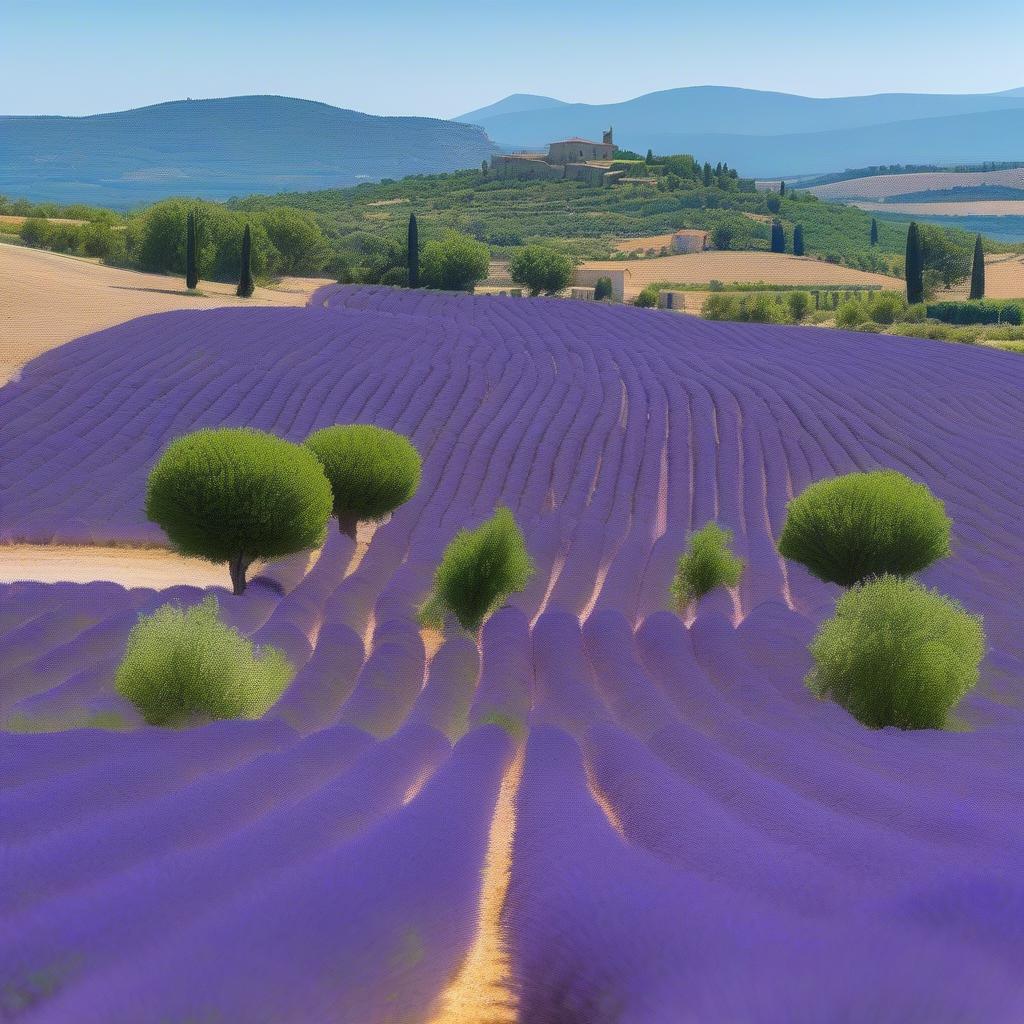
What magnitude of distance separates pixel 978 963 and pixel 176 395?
26.7 m

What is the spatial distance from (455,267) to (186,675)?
56.8 metres

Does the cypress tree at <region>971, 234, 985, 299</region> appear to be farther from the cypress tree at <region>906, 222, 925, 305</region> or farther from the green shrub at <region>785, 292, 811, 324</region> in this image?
the green shrub at <region>785, 292, 811, 324</region>

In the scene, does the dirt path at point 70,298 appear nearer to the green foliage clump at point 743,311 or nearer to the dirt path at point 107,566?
the dirt path at point 107,566

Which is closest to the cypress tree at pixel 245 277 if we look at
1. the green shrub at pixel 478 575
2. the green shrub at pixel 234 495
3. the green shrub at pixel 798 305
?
the green shrub at pixel 798 305

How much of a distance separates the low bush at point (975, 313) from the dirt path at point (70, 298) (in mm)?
32990

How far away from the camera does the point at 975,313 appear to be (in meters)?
62.0

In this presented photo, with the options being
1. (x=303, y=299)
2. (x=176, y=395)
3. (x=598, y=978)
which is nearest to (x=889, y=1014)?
(x=598, y=978)

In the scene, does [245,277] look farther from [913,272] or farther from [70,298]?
[913,272]

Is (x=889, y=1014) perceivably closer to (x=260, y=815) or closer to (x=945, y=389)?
(x=260, y=815)

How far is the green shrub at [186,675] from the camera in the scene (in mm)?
10672

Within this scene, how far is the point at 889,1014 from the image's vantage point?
164 inches

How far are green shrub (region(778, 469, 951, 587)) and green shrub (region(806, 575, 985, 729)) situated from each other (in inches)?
161

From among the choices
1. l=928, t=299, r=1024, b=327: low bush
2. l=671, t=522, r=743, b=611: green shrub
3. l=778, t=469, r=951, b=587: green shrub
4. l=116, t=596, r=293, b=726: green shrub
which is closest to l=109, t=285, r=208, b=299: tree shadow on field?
l=928, t=299, r=1024, b=327: low bush

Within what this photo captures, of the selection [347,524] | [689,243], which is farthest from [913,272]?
[347,524]
